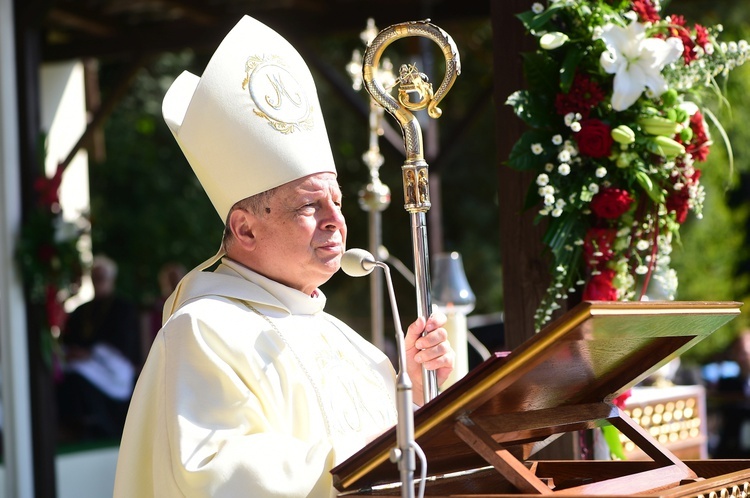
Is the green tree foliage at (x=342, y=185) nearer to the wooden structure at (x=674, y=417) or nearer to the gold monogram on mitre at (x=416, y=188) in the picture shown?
the wooden structure at (x=674, y=417)

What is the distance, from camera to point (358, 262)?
220 cm

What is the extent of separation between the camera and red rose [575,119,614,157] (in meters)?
3.35

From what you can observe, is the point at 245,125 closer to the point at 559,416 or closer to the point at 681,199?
the point at 559,416

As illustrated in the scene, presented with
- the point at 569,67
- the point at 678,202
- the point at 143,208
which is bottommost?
the point at 678,202

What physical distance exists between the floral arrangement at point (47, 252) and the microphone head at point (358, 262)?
490 cm

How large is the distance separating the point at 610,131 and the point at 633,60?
0.22m

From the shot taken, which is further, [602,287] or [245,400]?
[602,287]

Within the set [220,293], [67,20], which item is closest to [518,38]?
[220,293]

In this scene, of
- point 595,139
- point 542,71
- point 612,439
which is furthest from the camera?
point 612,439

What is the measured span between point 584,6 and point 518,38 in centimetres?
34

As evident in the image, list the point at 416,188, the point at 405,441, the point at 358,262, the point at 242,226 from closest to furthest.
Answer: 1. the point at 405,441
2. the point at 358,262
3. the point at 416,188
4. the point at 242,226

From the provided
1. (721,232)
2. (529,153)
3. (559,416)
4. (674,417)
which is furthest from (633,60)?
(721,232)

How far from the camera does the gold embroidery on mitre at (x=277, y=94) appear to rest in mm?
2867

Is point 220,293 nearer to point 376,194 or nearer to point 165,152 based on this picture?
point 376,194
